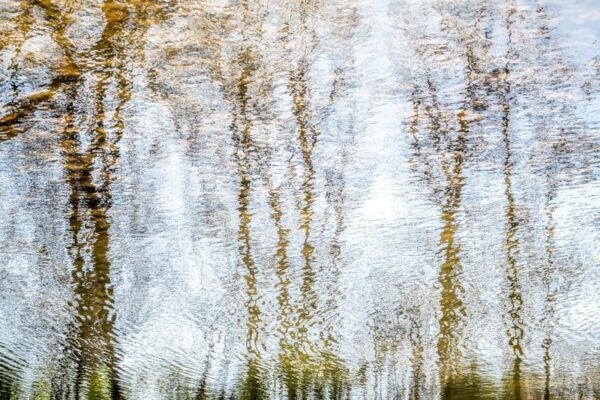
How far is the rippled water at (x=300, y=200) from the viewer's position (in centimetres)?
569

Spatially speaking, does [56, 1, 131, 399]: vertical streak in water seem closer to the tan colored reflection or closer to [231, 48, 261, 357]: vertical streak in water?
the tan colored reflection

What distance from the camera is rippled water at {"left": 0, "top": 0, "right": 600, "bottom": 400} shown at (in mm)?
5688

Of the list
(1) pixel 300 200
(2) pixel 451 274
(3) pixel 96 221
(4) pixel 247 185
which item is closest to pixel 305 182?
(1) pixel 300 200

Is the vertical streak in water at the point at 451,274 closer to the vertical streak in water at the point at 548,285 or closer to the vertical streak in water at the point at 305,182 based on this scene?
the vertical streak in water at the point at 548,285

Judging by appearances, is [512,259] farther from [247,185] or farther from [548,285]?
[247,185]

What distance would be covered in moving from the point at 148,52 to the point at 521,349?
207 inches

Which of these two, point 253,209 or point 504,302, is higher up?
point 253,209

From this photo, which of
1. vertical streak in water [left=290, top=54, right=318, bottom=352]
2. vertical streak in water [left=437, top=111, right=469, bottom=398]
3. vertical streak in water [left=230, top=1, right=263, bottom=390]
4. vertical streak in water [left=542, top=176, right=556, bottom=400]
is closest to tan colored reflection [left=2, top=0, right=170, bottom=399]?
vertical streak in water [left=230, top=1, right=263, bottom=390]

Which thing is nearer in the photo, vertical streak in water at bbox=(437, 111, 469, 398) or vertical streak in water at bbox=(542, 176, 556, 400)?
vertical streak in water at bbox=(542, 176, 556, 400)

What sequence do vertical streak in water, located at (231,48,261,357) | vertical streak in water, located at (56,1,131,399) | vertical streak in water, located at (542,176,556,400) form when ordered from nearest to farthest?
vertical streak in water, located at (542,176,556,400), vertical streak in water, located at (56,1,131,399), vertical streak in water, located at (231,48,261,357)

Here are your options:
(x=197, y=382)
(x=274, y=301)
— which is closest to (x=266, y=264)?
(x=274, y=301)

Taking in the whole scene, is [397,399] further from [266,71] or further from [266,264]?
[266,71]

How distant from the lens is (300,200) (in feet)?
23.6

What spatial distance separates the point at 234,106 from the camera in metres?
8.39
